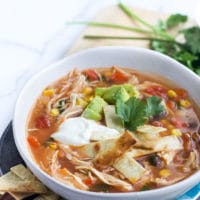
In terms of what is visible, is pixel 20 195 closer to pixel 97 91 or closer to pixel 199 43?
pixel 97 91

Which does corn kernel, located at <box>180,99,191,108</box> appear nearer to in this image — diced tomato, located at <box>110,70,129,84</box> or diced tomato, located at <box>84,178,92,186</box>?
diced tomato, located at <box>110,70,129,84</box>

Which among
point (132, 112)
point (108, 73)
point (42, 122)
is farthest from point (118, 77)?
point (42, 122)

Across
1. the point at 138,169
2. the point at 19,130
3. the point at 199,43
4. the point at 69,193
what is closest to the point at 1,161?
the point at 19,130

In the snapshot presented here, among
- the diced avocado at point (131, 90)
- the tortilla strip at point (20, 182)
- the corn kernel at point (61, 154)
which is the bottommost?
the tortilla strip at point (20, 182)

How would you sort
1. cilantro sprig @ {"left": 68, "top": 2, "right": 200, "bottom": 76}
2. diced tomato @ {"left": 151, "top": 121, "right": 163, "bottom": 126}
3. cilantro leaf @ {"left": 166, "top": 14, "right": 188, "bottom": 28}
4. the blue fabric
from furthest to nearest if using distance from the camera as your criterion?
cilantro leaf @ {"left": 166, "top": 14, "right": 188, "bottom": 28} → cilantro sprig @ {"left": 68, "top": 2, "right": 200, "bottom": 76} → diced tomato @ {"left": 151, "top": 121, "right": 163, "bottom": 126} → the blue fabric

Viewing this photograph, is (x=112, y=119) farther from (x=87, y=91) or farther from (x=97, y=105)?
(x=87, y=91)

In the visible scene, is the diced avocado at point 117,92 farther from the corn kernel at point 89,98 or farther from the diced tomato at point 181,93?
the diced tomato at point 181,93

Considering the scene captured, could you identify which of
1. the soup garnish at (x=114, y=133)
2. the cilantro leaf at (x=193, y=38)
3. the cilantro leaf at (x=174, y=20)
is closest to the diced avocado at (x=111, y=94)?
the soup garnish at (x=114, y=133)

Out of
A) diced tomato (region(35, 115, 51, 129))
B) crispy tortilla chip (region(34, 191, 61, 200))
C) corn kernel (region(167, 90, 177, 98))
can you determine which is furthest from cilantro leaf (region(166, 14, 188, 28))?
crispy tortilla chip (region(34, 191, 61, 200))
